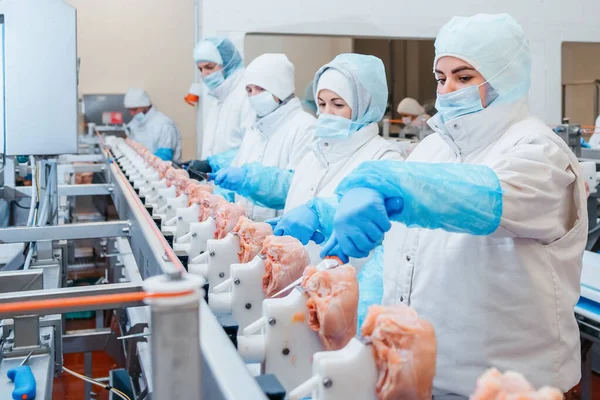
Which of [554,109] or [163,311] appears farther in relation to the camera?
[554,109]

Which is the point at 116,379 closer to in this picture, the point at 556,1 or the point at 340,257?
the point at 340,257

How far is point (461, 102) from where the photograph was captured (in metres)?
1.48

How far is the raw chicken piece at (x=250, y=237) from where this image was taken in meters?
1.41

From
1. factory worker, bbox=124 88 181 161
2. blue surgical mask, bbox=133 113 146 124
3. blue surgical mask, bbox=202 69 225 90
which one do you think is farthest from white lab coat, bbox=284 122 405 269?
blue surgical mask, bbox=133 113 146 124

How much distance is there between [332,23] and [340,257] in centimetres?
389

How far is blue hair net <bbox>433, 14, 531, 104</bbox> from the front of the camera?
145 centimetres

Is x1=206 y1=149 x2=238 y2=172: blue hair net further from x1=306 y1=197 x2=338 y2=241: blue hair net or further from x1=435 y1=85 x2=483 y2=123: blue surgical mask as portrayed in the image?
x1=435 y1=85 x2=483 y2=123: blue surgical mask

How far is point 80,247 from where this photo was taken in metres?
5.42

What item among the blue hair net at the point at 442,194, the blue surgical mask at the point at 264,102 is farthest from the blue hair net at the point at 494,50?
the blue surgical mask at the point at 264,102

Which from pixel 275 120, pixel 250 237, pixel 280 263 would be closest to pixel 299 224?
pixel 250 237

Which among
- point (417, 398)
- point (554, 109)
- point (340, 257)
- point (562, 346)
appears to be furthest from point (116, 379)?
point (554, 109)

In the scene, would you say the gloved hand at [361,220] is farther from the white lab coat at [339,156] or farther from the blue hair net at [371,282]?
the white lab coat at [339,156]

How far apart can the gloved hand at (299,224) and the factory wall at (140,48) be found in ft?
18.5

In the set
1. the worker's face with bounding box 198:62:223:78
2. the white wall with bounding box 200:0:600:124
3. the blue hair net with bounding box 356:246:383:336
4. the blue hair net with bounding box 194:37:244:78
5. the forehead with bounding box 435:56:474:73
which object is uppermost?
the white wall with bounding box 200:0:600:124
